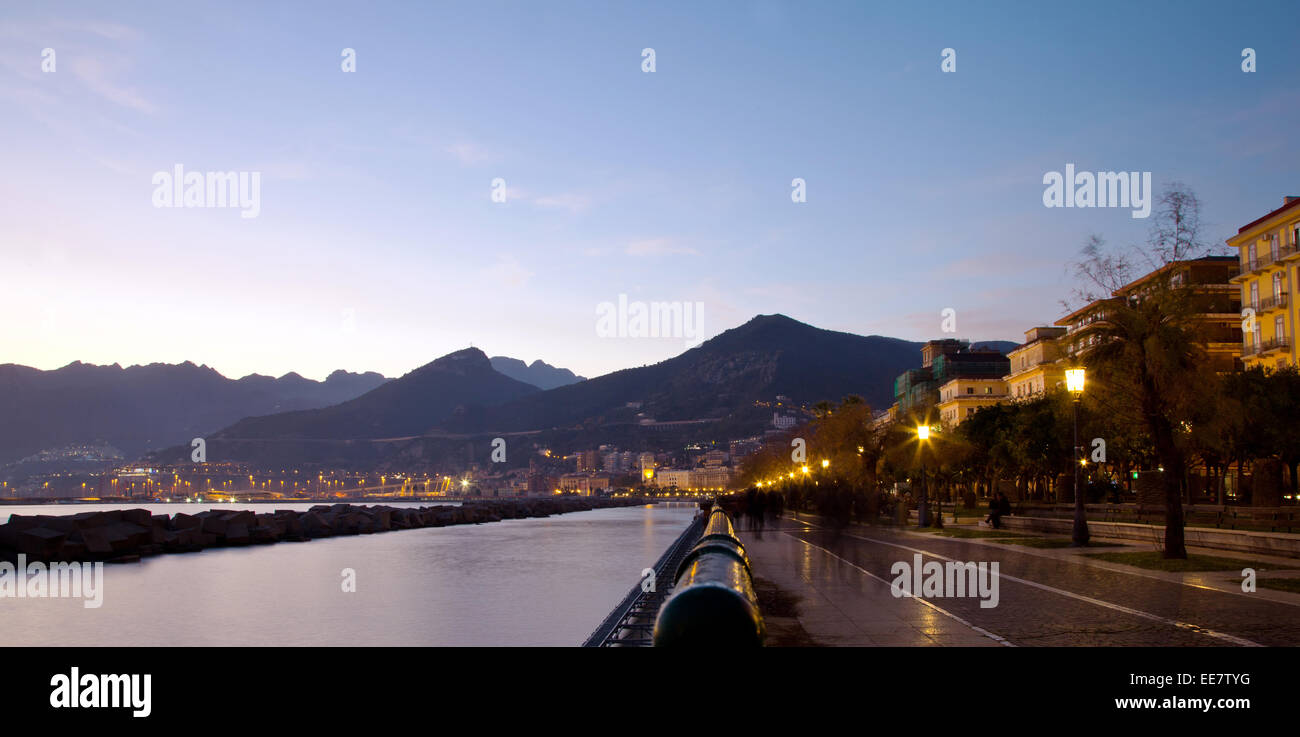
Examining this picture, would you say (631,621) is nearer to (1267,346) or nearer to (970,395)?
(1267,346)

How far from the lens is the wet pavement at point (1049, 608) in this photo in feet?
41.2

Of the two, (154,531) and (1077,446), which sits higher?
(1077,446)

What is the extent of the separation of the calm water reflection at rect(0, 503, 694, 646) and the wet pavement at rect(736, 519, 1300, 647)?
5326 mm

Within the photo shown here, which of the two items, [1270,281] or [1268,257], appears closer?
[1268,257]

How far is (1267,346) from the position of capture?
58062mm

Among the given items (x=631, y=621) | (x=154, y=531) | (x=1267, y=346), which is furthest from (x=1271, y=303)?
(x=154, y=531)

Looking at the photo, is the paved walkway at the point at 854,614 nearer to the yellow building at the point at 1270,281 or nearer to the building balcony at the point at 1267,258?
the yellow building at the point at 1270,281

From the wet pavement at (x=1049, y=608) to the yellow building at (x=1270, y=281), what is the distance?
38.2 metres

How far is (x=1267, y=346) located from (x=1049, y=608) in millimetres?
52889

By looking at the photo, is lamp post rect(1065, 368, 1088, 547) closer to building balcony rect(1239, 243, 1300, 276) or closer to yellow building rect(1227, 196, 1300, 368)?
yellow building rect(1227, 196, 1300, 368)

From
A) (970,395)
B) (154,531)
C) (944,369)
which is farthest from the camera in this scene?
(944,369)

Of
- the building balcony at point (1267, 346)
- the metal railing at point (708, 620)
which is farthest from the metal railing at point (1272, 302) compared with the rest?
the metal railing at point (708, 620)

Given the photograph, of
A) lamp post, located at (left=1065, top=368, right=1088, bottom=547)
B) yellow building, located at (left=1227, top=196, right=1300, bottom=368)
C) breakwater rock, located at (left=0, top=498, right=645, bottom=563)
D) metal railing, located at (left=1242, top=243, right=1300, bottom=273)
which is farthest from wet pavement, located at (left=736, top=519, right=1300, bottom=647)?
metal railing, located at (left=1242, top=243, right=1300, bottom=273)
